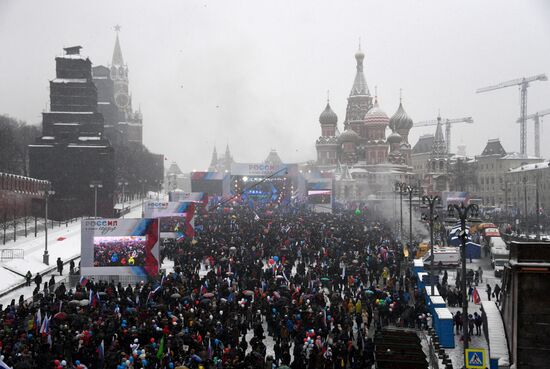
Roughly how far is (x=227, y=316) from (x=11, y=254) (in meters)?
21.8

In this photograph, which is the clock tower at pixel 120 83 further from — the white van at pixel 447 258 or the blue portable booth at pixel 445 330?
the blue portable booth at pixel 445 330

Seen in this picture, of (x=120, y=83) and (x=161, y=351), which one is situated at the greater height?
(x=120, y=83)

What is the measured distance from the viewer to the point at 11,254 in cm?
3878

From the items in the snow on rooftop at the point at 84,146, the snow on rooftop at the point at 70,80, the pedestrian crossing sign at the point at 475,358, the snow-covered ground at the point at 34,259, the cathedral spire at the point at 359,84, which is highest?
the cathedral spire at the point at 359,84

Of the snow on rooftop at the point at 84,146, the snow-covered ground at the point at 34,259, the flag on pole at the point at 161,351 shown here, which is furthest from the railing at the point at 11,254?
the snow on rooftop at the point at 84,146

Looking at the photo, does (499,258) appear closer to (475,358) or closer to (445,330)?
(445,330)

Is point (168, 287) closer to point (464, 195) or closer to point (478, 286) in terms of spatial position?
point (478, 286)

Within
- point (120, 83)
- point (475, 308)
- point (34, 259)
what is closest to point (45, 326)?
point (475, 308)

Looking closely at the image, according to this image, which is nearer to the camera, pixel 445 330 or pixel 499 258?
pixel 445 330

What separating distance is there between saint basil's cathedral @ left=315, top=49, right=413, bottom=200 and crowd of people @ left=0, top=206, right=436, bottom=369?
71619 mm

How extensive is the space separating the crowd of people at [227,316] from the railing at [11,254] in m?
9.21

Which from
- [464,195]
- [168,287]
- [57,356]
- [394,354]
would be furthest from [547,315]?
[464,195]

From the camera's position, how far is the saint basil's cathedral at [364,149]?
111 metres

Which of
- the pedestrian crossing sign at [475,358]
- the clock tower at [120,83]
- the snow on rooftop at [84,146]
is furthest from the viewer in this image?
the clock tower at [120,83]
